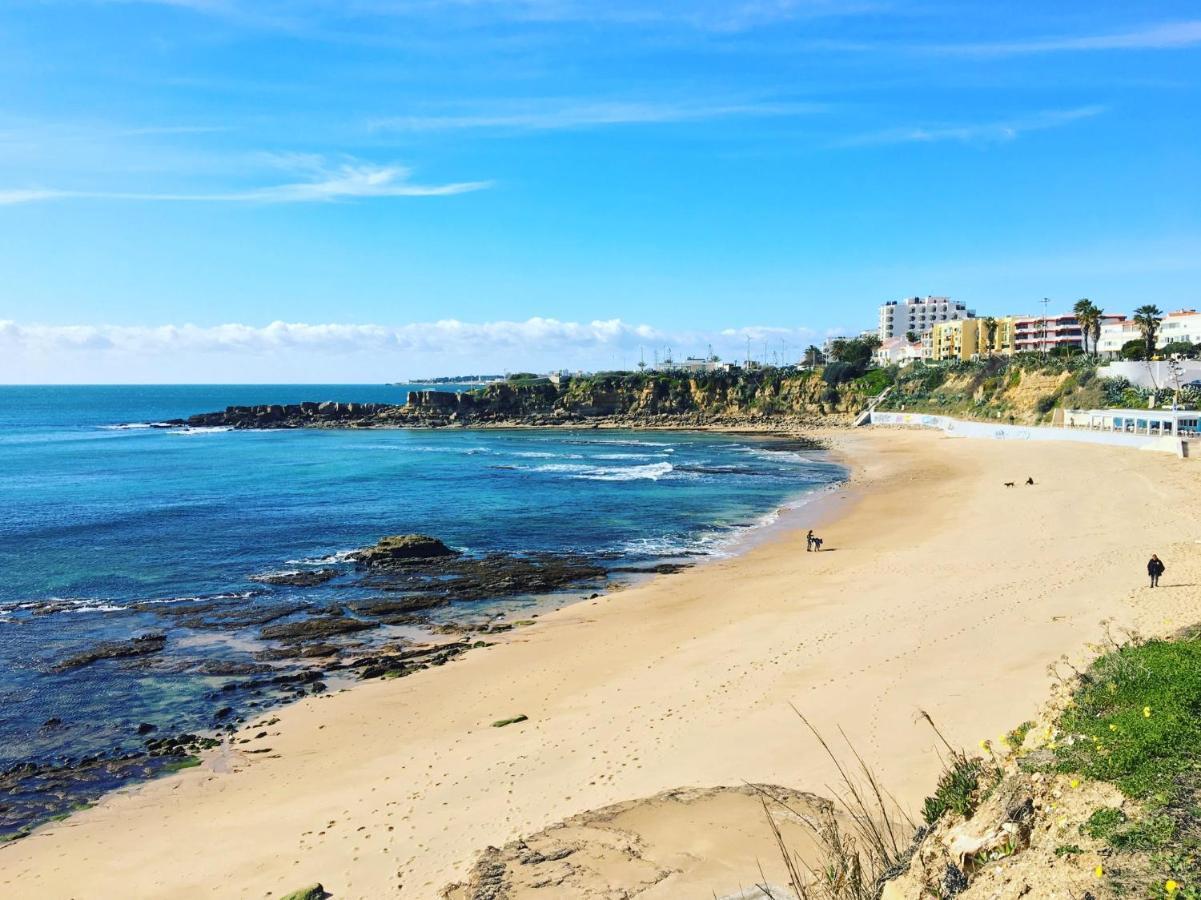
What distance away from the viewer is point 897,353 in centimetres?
14475

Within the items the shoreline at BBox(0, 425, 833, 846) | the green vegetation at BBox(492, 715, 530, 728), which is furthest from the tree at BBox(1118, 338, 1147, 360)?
the green vegetation at BBox(492, 715, 530, 728)

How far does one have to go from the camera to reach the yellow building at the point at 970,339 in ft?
400

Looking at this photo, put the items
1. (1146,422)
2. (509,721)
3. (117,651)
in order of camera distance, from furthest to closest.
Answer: (1146,422)
(117,651)
(509,721)

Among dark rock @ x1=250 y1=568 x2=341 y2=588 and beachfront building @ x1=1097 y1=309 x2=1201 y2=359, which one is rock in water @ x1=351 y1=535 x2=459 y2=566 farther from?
beachfront building @ x1=1097 y1=309 x2=1201 y2=359

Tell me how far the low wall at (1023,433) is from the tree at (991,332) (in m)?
38.0

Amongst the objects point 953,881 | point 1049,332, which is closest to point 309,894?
point 953,881

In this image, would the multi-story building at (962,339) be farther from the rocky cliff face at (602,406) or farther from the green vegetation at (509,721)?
the green vegetation at (509,721)

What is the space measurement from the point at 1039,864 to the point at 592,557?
2790 cm

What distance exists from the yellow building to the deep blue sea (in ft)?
197

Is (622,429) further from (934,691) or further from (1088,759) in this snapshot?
(1088,759)

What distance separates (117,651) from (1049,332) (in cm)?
12515

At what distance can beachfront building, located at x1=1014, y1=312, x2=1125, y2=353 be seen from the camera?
366 feet

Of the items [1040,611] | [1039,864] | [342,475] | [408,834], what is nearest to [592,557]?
[1040,611]

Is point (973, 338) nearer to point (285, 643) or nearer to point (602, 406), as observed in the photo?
point (602, 406)
